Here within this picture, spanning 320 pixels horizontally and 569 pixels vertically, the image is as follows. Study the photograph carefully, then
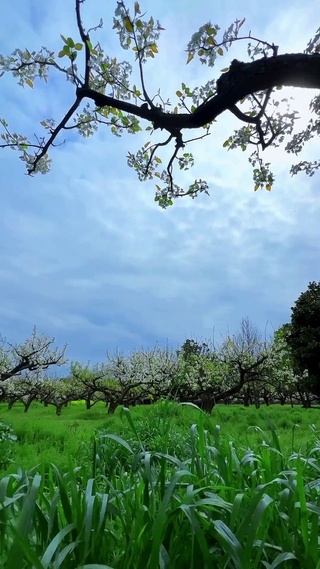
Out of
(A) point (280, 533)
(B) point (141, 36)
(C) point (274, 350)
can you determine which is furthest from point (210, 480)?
(C) point (274, 350)

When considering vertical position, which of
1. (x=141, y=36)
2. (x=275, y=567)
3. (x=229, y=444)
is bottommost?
(x=275, y=567)

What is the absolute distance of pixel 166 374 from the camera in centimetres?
2423

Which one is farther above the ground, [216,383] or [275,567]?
[216,383]

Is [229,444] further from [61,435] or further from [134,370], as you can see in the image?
[134,370]

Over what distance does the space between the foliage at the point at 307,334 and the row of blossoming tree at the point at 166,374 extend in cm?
51

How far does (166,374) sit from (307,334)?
8959 millimetres

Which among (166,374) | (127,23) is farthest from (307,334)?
(127,23)

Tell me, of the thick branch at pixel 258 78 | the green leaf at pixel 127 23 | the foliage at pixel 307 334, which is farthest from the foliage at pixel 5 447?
the foliage at pixel 307 334

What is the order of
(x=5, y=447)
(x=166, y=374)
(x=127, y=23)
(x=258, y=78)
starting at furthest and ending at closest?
(x=166, y=374) < (x=5, y=447) < (x=127, y=23) < (x=258, y=78)

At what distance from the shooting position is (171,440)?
5859 millimetres

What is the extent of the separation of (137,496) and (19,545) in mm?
565

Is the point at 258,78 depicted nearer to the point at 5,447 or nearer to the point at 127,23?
the point at 127,23

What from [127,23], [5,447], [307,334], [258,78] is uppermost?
[307,334]

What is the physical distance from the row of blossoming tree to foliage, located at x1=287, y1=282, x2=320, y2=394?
514 mm
